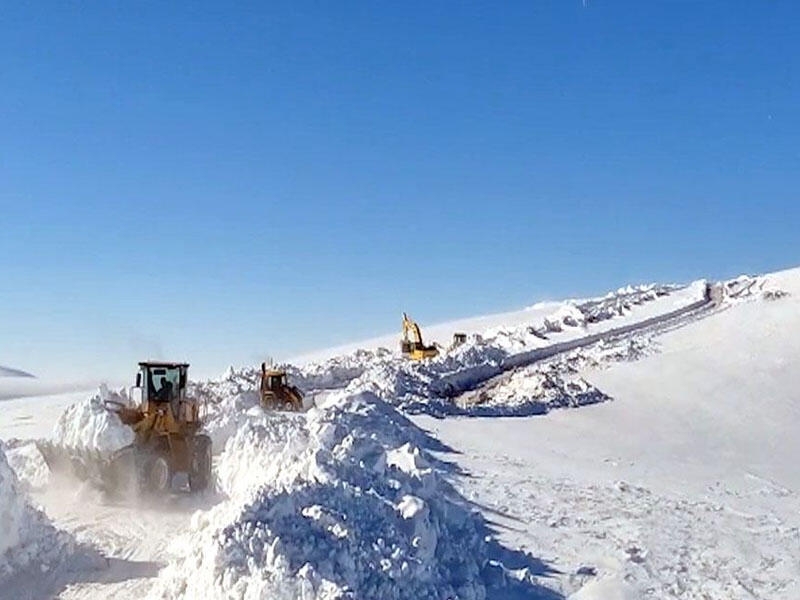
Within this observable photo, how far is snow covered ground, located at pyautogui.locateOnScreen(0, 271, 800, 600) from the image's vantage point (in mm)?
7086

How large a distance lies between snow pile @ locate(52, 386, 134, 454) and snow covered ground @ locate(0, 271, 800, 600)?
3cm

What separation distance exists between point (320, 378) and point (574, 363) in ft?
25.3

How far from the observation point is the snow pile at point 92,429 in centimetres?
1159

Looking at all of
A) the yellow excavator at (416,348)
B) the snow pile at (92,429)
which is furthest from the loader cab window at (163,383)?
the yellow excavator at (416,348)

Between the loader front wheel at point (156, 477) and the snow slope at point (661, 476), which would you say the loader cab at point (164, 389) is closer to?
A: the loader front wheel at point (156, 477)

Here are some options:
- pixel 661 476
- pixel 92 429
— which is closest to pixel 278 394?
pixel 661 476

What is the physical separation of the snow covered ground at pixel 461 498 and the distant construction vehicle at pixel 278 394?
1.81 feet

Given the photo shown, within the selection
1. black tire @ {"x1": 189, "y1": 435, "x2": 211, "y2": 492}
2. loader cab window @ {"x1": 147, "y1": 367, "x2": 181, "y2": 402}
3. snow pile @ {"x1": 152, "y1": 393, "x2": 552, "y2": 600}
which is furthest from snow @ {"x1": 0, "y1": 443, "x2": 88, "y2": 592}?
loader cab window @ {"x1": 147, "y1": 367, "x2": 181, "y2": 402}

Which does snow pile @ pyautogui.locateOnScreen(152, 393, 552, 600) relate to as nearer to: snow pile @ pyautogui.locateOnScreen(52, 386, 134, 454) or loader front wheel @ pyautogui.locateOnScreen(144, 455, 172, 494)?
loader front wheel @ pyautogui.locateOnScreen(144, 455, 172, 494)

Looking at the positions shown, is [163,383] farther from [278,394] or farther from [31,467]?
[278,394]

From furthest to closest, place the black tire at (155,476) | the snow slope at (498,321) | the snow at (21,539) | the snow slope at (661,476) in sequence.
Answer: the snow slope at (498,321) → the black tire at (155,476) → the snow slope at (661,476) → the snow at (21,539)

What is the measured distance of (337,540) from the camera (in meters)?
7.07

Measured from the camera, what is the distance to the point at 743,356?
98.2 ft

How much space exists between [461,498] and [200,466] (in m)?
3.45
